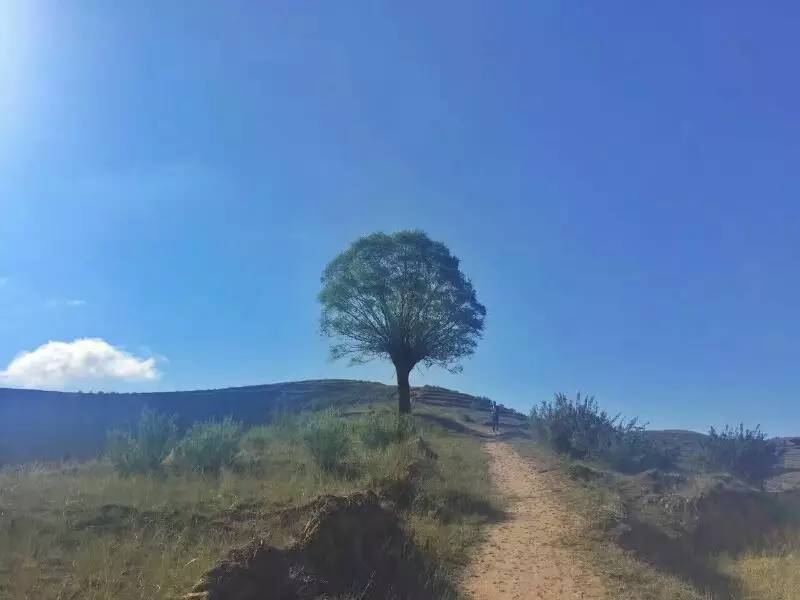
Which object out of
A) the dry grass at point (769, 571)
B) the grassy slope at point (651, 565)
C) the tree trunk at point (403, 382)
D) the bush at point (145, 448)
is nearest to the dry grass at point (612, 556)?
the grassy slope at point (651, 565)

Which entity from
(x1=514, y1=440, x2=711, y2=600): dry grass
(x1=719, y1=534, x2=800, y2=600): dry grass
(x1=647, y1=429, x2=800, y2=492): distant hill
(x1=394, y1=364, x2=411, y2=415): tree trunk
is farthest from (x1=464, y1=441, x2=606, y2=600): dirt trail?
(x1=394, y1=364, x2=411, y2=415): tree trunk

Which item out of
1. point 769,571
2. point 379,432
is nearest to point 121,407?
point 379,432

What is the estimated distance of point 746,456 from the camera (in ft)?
79.8

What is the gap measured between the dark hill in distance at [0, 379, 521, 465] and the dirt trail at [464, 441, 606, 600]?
14.6 meters

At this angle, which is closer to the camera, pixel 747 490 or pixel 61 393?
pixel 747 490

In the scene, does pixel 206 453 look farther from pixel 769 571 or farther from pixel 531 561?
pixel 769 571

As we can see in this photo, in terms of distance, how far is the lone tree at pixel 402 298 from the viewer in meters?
35.2

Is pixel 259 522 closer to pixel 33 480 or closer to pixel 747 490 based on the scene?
pixel 33 480

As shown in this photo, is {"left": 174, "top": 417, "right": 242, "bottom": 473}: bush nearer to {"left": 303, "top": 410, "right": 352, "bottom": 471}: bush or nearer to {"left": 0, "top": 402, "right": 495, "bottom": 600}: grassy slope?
{"left": 0, "top": 402, "right": 495, "bottom": 600}: grassy slope

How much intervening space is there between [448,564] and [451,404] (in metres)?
46.2

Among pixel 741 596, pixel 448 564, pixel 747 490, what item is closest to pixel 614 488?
pixel 747 490

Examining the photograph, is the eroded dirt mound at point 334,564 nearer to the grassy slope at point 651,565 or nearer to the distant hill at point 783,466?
the grassy slope at point 651,565

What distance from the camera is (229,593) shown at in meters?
5.69

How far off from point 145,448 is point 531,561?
28.1ft
